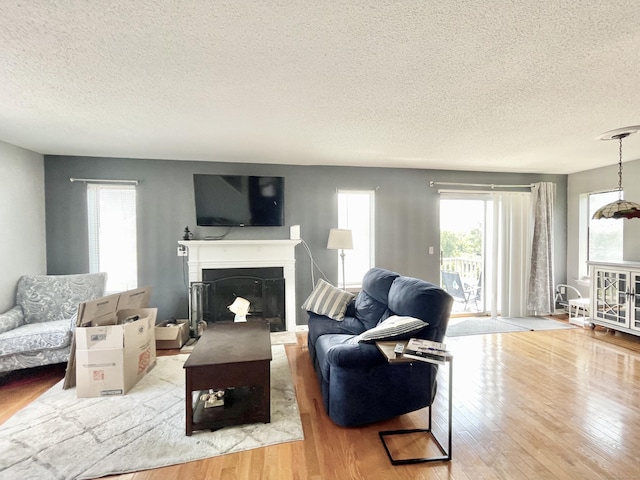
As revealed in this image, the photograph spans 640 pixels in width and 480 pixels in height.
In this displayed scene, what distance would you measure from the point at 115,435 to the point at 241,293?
2.12 m

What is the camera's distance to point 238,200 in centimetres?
386

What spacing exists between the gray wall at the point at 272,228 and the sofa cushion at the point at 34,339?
3.94ft

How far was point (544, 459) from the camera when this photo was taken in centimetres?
172

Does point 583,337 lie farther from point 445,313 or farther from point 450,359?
point 450,359

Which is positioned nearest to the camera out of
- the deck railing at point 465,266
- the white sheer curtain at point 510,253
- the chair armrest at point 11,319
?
the chair armrest at point 11,319

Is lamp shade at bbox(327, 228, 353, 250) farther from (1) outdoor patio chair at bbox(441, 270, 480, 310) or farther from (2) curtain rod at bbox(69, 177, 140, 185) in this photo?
(2) curtain rod at bbox(69, 177, 140, 185)

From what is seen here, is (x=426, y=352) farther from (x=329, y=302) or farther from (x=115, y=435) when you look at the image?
(x=115, y=435)

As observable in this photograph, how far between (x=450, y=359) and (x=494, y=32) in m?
1.69

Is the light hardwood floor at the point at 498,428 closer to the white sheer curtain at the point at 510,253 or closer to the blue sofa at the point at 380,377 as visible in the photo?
the blue sofa at the point at 380,377

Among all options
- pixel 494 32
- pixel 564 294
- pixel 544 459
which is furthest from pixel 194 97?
pixel 564 294

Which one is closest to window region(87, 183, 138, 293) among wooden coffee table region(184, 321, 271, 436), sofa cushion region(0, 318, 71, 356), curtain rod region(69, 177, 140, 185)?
curtain rod region(69, 177, 140, 185)

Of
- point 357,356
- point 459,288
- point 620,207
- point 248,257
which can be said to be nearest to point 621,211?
point 620,207

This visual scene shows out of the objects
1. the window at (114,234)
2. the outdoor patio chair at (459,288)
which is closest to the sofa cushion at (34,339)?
the window at (114,234)

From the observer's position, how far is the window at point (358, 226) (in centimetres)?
436
